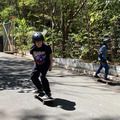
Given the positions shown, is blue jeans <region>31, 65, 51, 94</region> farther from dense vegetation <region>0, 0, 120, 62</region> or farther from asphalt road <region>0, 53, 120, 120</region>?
dense vegetation <region>0, 0, 120, 62</region>

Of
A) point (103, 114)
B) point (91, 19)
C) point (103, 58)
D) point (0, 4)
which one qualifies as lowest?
point (103, 114)

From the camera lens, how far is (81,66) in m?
17.6

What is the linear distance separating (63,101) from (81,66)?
8142 millimetres

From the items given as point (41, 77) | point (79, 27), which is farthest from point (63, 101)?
point (79, 27)

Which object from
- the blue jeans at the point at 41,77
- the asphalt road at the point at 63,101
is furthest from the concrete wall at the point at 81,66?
the blue jeans at the point at 41,77

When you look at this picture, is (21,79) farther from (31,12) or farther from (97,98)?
(31,12)

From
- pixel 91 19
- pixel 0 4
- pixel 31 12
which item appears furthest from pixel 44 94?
pixel 0 4

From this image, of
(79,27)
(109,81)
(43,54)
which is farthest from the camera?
(79,27)

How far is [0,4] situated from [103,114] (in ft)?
106

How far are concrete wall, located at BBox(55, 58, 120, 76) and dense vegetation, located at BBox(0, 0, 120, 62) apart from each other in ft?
2.01

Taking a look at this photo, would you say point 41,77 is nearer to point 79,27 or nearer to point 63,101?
point 63,101

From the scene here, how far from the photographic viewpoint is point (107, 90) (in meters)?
11.9

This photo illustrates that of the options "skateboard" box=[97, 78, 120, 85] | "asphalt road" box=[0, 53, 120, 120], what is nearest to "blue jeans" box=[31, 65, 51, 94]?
"asphalt road" box=[0, 53, 120, 120]

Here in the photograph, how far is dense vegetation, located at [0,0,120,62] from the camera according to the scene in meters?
17.3
